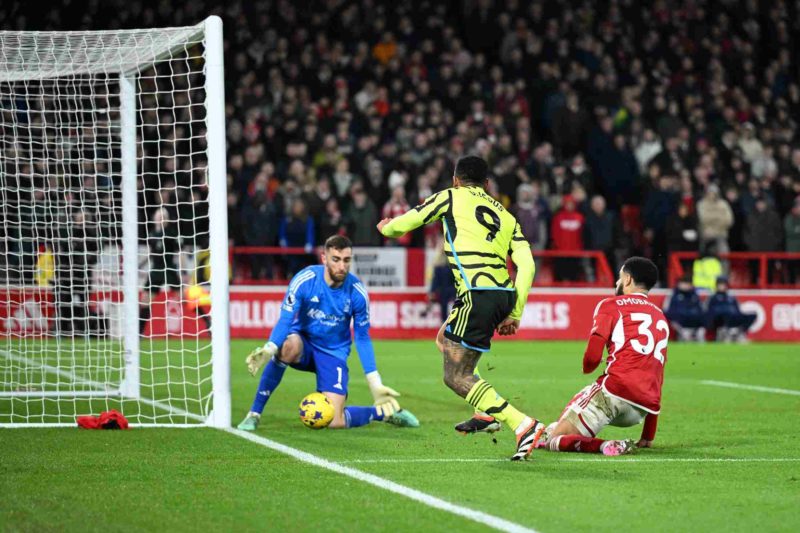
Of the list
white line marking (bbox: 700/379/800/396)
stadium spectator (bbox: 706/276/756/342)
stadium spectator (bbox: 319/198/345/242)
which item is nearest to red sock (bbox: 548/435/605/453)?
white line marking (bbox: 700/379/800/396)

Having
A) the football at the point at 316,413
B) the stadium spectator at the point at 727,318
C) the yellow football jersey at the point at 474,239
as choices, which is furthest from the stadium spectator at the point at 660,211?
the yellow football jersey at the point at 474,239

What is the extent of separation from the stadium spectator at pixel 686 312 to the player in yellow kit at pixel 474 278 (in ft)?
45.6

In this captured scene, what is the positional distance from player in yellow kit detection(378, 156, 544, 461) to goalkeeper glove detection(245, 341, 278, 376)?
1.39m

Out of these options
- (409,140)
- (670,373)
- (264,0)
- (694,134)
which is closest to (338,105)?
(409,140)

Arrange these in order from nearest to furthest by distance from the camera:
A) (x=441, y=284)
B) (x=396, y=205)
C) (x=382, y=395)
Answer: (x=382, y=395) < (x=396, y=205) < (x=441, y=284)

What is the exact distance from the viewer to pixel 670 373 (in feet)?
49.6

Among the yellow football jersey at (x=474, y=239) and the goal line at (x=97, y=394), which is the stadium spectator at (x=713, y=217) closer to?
the goal line at (x=97, y=394)

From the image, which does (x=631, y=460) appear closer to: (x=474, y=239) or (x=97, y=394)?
(x=474, y=239)

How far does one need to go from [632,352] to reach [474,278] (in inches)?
49.6

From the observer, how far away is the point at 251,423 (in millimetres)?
9320

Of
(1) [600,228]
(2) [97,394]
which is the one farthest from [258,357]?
(1) [600,228]

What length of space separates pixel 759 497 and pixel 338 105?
1701cm

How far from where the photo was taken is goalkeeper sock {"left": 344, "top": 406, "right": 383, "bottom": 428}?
9586 millimetres

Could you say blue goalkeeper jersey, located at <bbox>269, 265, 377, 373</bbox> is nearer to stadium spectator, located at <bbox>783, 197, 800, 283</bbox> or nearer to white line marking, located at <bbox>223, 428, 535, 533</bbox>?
white line marking, located at <bbox>223, 428, 535, 533</bbox>
